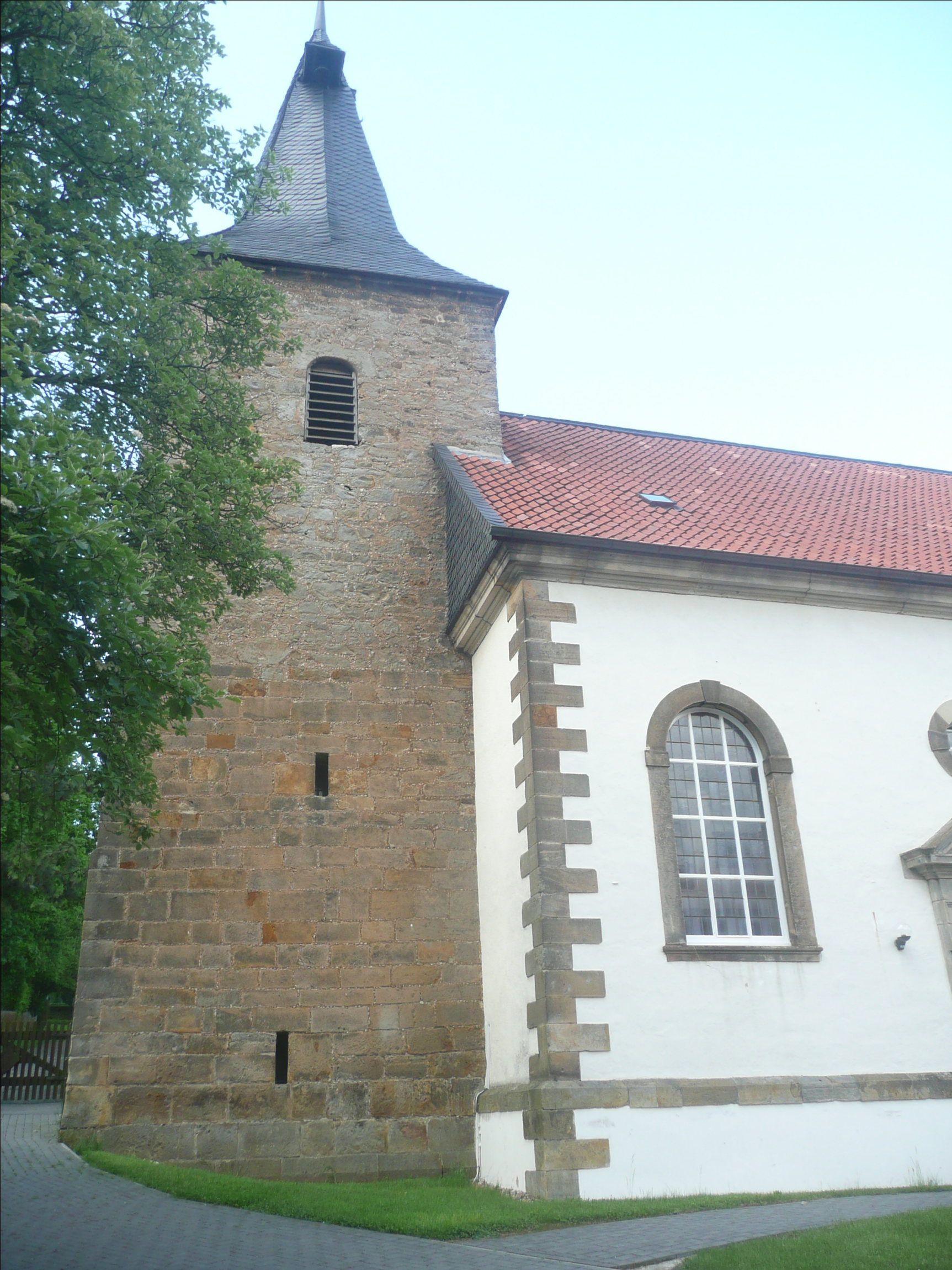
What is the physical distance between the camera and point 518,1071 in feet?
31.6

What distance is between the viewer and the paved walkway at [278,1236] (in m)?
5.95

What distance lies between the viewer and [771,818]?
34.0 feet

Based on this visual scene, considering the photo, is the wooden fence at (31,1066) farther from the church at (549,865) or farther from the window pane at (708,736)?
the window pane at (708,736)

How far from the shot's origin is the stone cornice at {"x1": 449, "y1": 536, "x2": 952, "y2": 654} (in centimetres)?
1065

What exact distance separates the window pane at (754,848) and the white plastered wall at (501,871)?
7.05 ft

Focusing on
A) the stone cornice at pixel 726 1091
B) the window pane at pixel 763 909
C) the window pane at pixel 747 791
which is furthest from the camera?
the window pane at pixel 747 791

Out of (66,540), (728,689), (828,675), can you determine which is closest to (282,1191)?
(66,540)

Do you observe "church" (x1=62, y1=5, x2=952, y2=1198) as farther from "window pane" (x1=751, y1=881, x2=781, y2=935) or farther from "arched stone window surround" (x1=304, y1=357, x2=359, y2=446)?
"arched stone window surround" (x1=304, y1=357, x2=359, y2=446)

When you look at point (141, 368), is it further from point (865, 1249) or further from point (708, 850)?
point (865, 1249)

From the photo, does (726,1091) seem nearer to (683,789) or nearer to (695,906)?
(695,906)

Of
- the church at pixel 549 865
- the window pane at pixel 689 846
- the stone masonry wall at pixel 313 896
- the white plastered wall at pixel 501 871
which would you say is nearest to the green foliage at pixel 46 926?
the stone masonry wall at pixel 313 896

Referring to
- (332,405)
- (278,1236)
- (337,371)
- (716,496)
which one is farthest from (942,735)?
(337,371)

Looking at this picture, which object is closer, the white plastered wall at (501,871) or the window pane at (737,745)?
the white plastered wall at (501,871)

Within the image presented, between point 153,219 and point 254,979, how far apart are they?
698 cm
